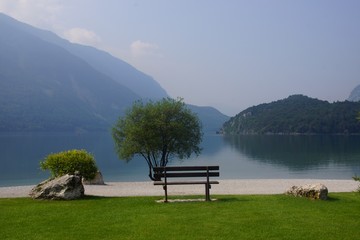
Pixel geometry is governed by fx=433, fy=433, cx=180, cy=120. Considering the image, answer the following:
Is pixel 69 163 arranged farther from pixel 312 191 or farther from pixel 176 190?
pixel 312 191

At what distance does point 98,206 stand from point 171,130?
81.0 feet

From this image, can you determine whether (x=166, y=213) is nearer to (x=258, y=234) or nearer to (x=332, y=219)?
(x=258, y=234)

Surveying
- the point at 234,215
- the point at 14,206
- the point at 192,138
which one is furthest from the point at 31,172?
the point at 234,215

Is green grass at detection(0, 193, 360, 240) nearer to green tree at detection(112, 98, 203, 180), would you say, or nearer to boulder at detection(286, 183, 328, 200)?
boulder at detection(286, 183, 328, 200)

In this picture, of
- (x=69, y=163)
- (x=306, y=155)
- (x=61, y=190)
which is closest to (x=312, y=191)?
(x=61, y=190)

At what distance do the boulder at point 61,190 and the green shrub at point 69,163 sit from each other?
19.1ft

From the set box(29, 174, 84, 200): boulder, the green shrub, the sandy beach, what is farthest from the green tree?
box(29, 174, 84, 200): boulder

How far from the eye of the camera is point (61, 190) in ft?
57.7

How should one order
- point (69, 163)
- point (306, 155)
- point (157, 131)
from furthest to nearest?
point (306, 155), point (157, 131), point (69, 163)

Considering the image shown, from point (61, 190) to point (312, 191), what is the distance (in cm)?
996

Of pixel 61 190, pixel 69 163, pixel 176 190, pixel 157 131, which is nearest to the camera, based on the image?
pixel 61 190

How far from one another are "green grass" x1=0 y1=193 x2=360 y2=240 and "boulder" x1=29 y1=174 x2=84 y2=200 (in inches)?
33.8

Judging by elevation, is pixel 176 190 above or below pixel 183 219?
below

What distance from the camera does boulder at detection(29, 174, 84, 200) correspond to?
17.5m
